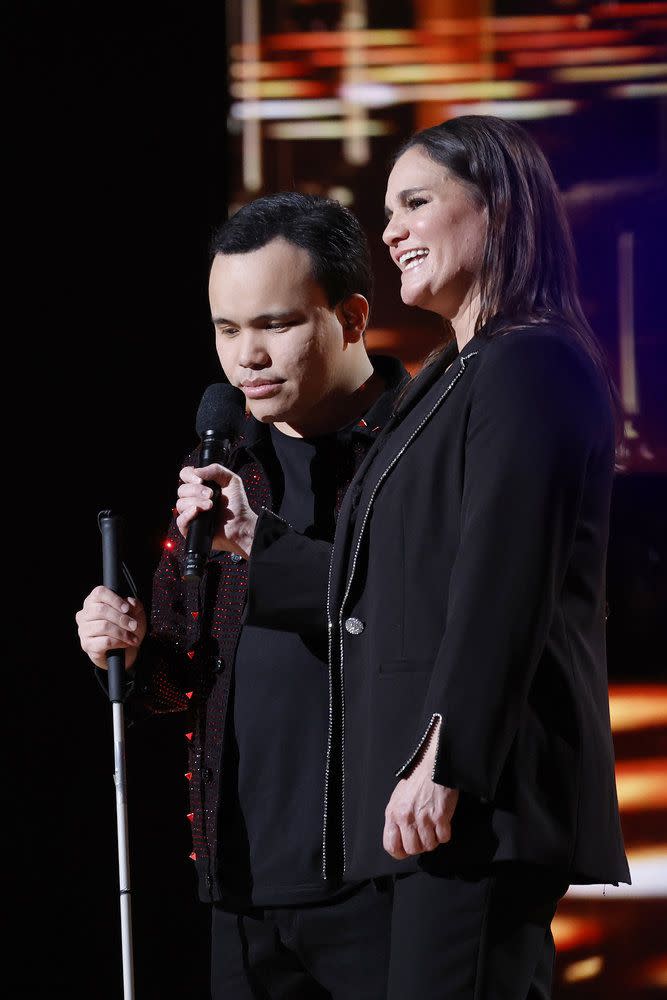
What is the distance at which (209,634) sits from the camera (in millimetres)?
1721

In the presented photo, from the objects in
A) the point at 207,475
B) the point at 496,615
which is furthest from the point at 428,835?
the point at 207,475

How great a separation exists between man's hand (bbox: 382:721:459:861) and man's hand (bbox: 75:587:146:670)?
58 centimetres

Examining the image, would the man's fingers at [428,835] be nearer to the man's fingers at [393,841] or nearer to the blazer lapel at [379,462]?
the man's fingers at [393,841]

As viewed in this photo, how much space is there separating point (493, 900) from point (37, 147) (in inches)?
70.5

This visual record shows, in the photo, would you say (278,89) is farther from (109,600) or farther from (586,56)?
(109,600)

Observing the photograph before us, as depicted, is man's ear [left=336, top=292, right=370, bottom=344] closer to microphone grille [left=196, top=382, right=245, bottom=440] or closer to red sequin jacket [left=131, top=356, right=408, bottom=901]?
red sequin jacket [left=131, top=356, right=408, bottom=901]

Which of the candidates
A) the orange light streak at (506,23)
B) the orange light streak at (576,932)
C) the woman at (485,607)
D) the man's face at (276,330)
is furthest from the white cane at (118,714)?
the orange light streak at (506,23)

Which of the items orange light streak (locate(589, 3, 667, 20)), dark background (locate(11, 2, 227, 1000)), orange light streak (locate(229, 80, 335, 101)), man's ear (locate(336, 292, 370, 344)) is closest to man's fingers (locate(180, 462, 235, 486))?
man's ear (locate(336, 292, 370, 344))

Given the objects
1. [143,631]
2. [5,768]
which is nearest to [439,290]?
[143,631]

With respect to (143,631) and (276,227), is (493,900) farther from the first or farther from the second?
(276,227)

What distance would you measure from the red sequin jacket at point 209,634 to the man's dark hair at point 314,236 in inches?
5.3

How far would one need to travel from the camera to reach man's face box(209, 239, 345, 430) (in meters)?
1.68

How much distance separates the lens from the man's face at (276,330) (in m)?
1.68

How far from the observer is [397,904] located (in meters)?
1.28
